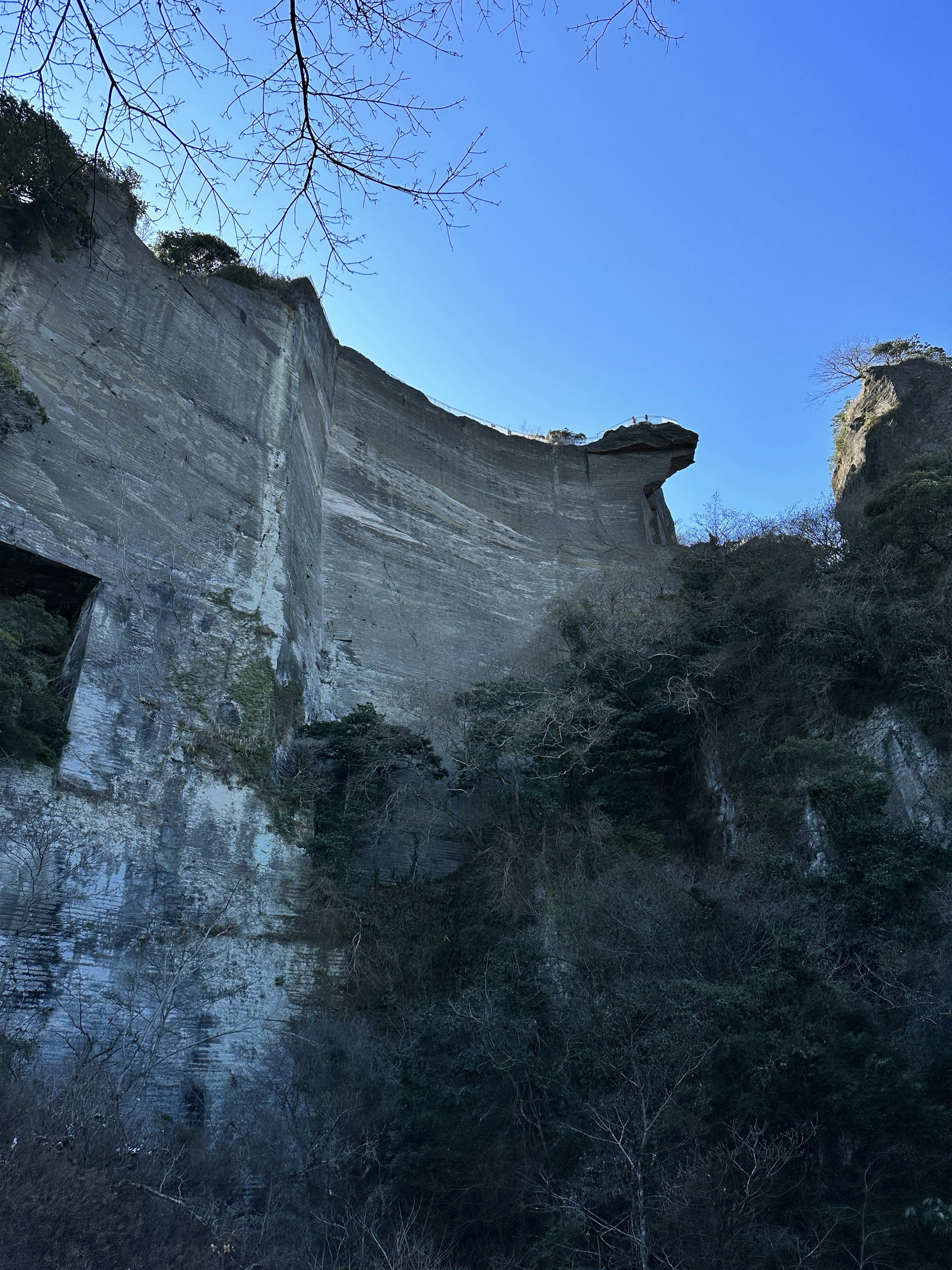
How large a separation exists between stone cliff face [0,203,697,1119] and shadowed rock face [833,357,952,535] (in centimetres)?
564

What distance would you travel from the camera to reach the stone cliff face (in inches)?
440

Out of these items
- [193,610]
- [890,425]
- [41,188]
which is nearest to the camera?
[41,188]

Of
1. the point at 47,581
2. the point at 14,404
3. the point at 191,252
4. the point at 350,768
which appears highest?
the point at 191,252

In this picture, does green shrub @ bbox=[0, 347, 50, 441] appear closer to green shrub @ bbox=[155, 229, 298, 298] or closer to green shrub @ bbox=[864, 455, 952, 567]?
green shrub @ bbox=[155, 229, 298, 298]

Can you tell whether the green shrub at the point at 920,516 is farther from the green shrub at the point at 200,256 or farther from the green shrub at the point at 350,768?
the green shrub at the point at 200,256

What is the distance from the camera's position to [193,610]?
14477mm

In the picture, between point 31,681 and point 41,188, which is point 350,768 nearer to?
point 31,681

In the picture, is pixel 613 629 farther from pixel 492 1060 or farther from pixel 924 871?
pixel 492 1060

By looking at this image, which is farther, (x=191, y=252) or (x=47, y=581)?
(x=191, y=252)

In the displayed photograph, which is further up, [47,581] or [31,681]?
[47,581]

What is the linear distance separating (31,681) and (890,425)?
18.0 meters

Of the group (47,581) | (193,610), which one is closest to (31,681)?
(47,581)

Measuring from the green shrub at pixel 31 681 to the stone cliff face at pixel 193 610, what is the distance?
29 cm

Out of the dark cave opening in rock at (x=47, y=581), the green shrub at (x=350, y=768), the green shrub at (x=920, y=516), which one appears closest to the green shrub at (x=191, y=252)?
the dark cave opening in rock at (x=47, y=581)
